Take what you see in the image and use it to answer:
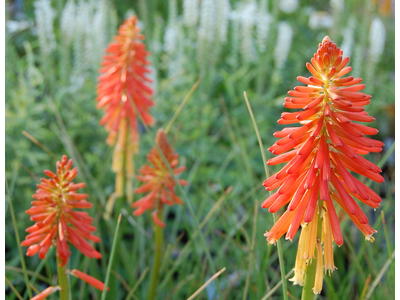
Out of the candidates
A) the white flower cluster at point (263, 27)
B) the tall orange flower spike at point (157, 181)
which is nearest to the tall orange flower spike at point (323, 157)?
the tall orange flower spike at point (157, 181)

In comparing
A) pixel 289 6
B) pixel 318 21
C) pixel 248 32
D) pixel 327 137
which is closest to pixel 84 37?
pixel 248 32

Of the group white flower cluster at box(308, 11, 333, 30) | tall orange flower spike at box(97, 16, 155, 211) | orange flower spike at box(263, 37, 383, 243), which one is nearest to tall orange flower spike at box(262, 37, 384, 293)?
orange flower spike at box(263, 37, 383, 243)

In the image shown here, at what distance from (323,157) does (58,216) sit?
3.62 ft

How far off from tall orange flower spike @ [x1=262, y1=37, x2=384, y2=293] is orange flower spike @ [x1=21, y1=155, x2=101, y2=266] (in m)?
0.80

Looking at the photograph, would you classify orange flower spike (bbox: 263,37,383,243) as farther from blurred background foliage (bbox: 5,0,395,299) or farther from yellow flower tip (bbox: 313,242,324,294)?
blurred background foliage (bbox: 5,0,395,299)

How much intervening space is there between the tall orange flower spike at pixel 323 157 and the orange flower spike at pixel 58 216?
2.61 ft

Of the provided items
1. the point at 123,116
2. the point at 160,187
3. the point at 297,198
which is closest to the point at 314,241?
the point at 297,198

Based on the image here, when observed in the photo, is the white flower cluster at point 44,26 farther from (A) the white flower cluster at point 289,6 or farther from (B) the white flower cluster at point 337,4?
(A) the white flower cluster at point 289,6

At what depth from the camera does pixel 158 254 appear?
8.38 feet

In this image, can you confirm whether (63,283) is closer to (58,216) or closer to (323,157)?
(58,216)

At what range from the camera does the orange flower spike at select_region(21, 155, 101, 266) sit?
1.72m

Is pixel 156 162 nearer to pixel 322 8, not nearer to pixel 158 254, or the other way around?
pixel 158 254
